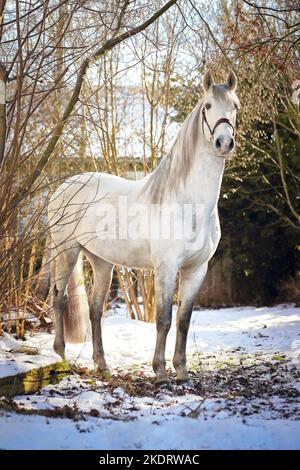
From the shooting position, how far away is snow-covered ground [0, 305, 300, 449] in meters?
2.74

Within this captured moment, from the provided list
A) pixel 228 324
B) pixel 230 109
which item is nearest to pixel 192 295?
pixel 230 109

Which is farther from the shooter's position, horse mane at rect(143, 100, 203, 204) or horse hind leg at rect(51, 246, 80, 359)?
horse hind leg at rect(51, 246, 80, 359)

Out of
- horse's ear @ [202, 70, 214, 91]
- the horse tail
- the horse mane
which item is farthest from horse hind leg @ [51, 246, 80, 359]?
horse's ear @ [202, 70, 214, 91]

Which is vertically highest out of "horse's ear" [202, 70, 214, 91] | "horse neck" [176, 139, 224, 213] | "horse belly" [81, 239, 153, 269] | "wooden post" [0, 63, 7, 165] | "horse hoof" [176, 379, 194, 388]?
"horse's ear" [202, 70, 214, 91]

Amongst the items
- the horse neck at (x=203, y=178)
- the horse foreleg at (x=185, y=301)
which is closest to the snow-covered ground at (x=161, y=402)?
the horse foreleg at (x=185, y=301)

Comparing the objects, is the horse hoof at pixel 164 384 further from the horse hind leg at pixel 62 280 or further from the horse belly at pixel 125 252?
the horse hind leg at pixel 62 280

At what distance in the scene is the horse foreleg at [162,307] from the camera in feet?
14.9

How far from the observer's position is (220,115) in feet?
14.1

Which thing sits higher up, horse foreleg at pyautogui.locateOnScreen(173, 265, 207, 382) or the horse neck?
the horse neck

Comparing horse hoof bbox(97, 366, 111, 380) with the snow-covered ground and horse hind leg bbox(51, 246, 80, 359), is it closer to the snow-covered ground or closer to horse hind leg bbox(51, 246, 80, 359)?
the snow-covered ground

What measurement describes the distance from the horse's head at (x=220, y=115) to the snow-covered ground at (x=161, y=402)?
1714mm

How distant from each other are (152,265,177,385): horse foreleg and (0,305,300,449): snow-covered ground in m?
0.16
